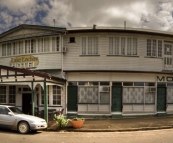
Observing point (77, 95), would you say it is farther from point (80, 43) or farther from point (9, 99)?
point (9, 99)

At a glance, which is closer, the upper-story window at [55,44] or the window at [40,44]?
the upper-story window at [55,44]

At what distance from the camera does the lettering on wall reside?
18.0 metres

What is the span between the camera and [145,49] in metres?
17.5

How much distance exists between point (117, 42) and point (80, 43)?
2.84 meters

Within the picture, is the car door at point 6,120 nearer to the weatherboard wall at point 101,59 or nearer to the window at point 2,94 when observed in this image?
the weatherboard wall at point 101,59

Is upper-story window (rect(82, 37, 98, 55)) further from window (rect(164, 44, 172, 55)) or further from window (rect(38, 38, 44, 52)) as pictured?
window (rect(164, 44, 172, 55))

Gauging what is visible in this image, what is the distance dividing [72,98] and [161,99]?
705 cm

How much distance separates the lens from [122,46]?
56.5ft

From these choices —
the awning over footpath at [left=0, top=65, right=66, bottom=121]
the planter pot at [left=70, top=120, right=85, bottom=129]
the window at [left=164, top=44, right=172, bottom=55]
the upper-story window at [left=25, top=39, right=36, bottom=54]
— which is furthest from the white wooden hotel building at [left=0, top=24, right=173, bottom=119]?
the planter pot at [left=70, top=120, right=85, bottom=129]

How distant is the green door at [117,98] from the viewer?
16.6 metres

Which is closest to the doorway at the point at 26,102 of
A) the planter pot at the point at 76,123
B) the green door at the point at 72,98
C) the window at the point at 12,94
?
the window at the point at 12,94

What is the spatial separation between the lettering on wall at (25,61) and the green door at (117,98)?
6524 mm

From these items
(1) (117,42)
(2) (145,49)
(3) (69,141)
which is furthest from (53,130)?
(2) (145,49)

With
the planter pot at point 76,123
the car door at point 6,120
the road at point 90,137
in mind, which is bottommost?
the road at point 90,137
